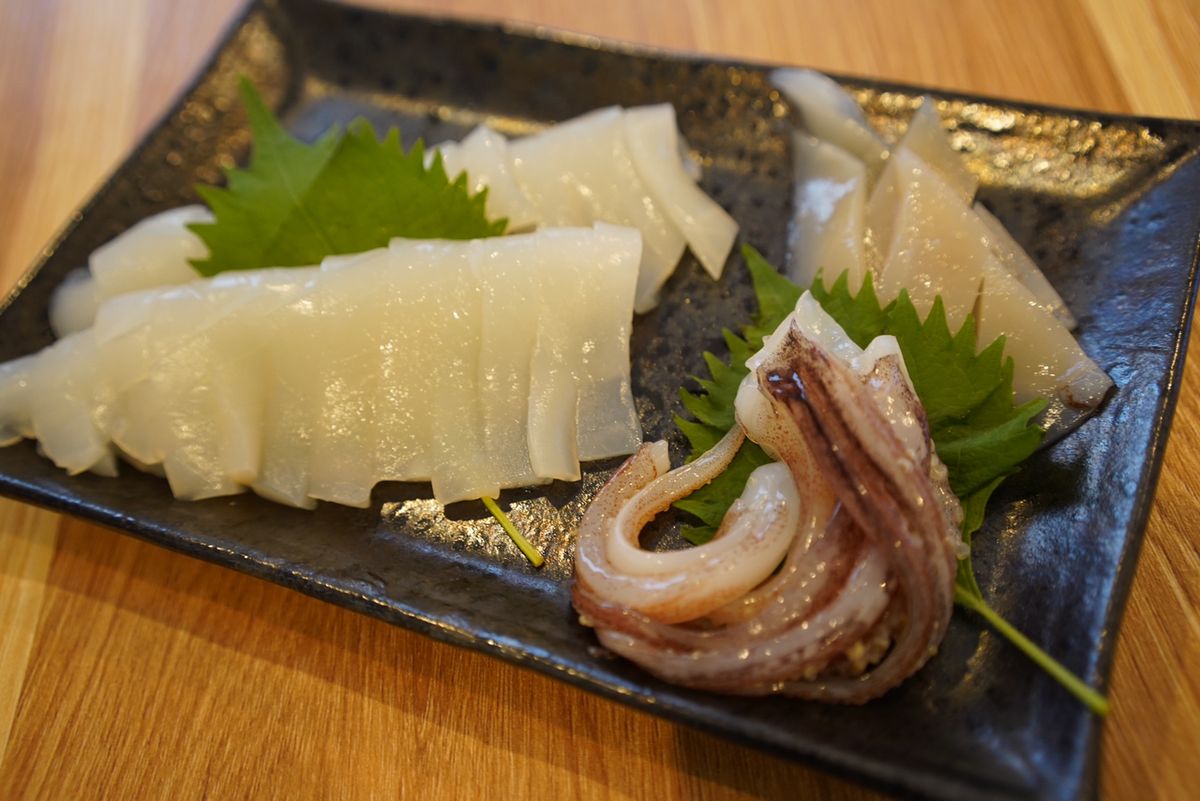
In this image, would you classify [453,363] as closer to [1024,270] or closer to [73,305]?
[73,305]

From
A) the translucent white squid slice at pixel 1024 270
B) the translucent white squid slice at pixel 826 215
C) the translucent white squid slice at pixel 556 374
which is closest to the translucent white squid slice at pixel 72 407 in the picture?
the translucent white squid slice at pixel 556 374

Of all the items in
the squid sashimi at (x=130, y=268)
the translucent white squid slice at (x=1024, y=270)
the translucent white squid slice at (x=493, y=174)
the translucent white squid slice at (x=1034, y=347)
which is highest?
the translucent white squid slice at (x=1024, y=270)

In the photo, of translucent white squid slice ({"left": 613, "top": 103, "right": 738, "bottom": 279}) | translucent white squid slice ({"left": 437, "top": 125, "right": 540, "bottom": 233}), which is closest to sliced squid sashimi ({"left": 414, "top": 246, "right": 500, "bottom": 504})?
translucent white squid slice ({"left": 437, "top": 125, "right": 540, "bottom": 233})

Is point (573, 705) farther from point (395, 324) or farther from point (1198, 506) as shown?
point (1198, 506)

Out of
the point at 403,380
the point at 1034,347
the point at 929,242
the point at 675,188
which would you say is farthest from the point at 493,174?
the point at 1034,347

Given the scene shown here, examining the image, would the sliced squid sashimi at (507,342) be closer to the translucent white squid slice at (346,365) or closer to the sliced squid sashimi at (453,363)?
the sliced squid sashimi at (453,363)

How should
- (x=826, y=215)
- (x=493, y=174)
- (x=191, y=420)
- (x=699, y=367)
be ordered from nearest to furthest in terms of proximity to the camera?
(x=191, y=420) < (x=699, y=367) < (x=826, y=215) < (x=493, y=174)
